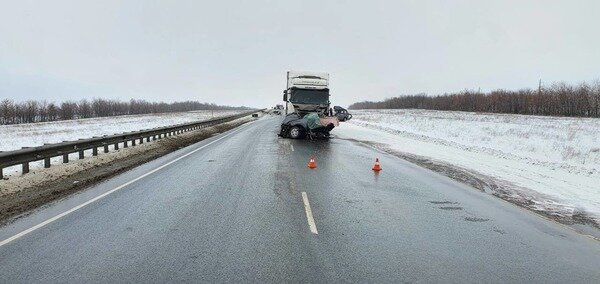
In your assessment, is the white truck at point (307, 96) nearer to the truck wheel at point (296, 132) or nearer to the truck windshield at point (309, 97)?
the truck windshield at point (309, 97)

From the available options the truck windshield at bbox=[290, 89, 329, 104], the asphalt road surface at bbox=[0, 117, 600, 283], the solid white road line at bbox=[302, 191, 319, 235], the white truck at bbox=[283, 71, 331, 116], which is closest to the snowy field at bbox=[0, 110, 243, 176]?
the asphalt road surface at bbox=[0, 117, 600, 283]

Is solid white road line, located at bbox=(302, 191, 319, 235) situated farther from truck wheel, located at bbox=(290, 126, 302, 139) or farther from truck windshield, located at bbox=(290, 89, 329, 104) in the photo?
truck windshield, located at bbox=(290, 89, 329, 104)

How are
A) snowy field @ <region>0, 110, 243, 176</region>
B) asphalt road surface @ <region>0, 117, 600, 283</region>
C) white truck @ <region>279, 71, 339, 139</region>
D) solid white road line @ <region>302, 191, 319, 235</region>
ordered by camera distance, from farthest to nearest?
snowy field @ <region>0, 110, 243, 176</region>
white truck @ <region>279, 71, 339, 139</region>
solid white road line @ <region>302, 191, 319, 235</region>
asphalt road surface @ <region>0, 117, 600, 283</region>

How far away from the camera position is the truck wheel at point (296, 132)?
23983 mm

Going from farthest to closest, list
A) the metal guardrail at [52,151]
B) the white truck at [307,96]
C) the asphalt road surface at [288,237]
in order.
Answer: the white truck at [307,96] < the metal guardrail at [52,151] < the asphalt road surface at [288,237]

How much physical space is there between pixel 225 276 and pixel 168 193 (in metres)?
4.86

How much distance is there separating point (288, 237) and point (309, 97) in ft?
66.8

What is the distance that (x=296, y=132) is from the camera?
24094 millimetres

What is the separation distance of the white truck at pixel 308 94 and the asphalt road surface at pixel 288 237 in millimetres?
15671

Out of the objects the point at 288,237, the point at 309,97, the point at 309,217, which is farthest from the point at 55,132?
the point at 288,237

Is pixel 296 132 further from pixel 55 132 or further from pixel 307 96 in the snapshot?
pixel 55 132

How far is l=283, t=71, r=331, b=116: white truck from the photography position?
2556 centimetres

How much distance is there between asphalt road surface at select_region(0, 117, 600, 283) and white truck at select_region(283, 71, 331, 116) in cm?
→ 1567

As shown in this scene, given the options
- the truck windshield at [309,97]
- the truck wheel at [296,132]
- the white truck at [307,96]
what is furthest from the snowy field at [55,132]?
the truck windshield at [309,97]
